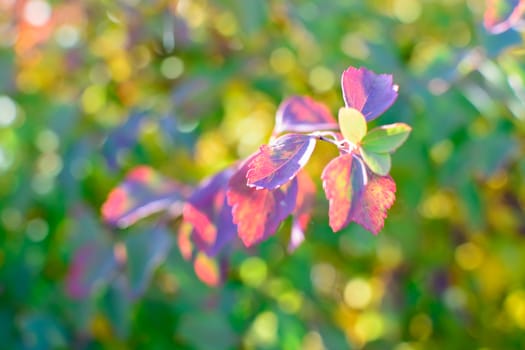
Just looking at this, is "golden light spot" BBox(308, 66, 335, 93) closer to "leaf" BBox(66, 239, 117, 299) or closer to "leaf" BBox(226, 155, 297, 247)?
"leaf" BBox(66, 239, 117, 299)

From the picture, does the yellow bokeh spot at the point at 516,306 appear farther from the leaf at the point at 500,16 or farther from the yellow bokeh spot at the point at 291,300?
the leaf at the point at 500,16

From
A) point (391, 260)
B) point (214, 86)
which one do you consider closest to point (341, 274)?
point (391, 260)

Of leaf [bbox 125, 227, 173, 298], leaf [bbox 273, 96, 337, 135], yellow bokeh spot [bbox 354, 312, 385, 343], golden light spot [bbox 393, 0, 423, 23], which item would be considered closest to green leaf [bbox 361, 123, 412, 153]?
leaf [bbox 273, 96, 337, 135]

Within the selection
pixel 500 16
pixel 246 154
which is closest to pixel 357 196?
pixel 500 16

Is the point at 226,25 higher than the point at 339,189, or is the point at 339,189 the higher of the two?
the point at 339,189

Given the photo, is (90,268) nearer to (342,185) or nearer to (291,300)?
(291,300)

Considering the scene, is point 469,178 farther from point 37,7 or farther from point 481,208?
point 37,7
